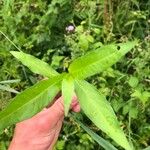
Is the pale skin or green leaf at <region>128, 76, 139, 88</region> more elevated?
the pale skin

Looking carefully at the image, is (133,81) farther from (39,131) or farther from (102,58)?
(102,58)

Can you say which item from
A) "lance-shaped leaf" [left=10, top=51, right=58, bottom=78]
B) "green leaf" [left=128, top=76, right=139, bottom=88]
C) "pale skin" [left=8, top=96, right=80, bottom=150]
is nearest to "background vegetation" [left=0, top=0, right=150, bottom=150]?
"green leaf" [left=128, top=76, right=139, bottom=88]

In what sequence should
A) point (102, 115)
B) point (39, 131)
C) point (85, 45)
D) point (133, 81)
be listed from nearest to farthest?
point (102, 115)
point (39, 131)
point (133, 81)
point (85, 45)

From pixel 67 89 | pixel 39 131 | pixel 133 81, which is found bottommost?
pixel 133 81

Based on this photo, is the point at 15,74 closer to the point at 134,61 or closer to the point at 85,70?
the point at 134,61

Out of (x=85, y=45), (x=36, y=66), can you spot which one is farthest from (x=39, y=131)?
(x=85, y=45)

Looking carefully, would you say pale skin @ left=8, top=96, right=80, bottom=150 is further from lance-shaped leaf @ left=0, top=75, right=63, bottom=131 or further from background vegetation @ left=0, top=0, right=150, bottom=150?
lance-shaped leaf @ left=0, top=75, right=63, bottom=131

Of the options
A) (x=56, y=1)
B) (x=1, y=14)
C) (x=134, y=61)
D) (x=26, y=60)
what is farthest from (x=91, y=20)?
(x=26, y=60)
